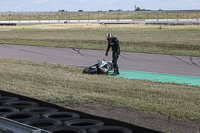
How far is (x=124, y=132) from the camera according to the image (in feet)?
14.5

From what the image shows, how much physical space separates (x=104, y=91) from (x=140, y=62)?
8235 mm

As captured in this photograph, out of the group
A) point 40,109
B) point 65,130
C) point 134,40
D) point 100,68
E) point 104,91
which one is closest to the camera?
point 65,130

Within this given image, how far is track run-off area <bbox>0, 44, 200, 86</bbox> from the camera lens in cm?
1473

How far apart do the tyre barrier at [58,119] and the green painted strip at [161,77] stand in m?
8.33

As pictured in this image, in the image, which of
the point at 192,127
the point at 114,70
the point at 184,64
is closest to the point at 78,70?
the point at 114,70

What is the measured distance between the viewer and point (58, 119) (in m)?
5.02

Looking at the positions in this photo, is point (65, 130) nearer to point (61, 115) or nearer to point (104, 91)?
point (61, 115)

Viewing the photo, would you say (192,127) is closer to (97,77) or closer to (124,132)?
(124,132)

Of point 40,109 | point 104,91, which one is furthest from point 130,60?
point 40,109

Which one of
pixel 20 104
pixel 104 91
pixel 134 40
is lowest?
pixel 104 91

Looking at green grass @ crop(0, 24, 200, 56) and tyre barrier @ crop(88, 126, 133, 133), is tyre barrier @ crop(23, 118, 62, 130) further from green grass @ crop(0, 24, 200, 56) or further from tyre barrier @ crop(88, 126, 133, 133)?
green grass @ crop(0, 24, 200, 56)

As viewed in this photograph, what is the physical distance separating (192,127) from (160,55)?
14843mm

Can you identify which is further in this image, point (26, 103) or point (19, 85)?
point (19, 85)

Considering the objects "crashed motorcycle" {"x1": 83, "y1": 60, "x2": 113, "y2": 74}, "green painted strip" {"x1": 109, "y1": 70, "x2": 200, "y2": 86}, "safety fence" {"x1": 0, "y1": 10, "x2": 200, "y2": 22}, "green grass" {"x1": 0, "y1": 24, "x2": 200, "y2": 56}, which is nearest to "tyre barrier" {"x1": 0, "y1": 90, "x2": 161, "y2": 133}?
"crashed motorcycle" {"x1": 83, "y1": 60, "x2": 113, "y2": 74}
